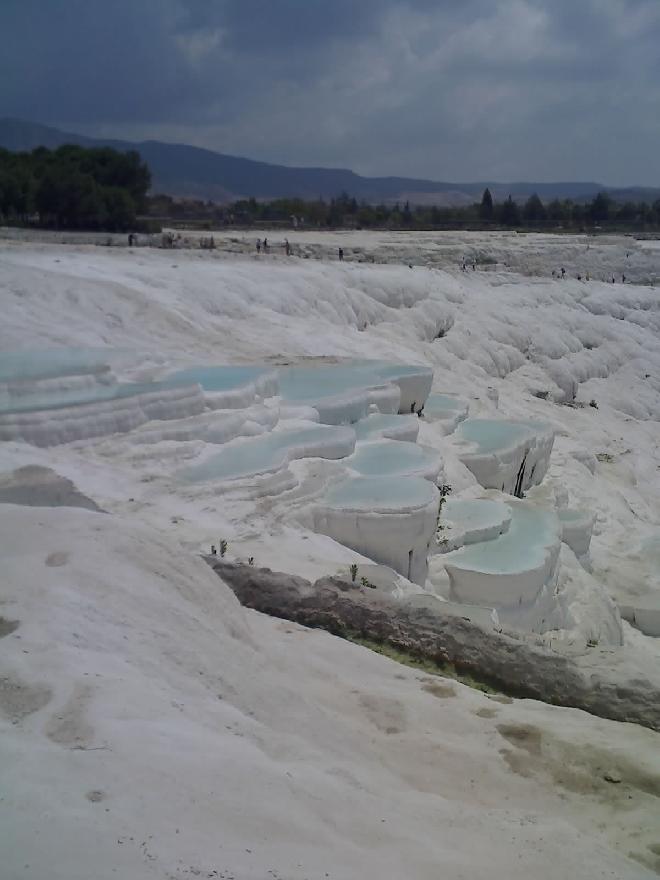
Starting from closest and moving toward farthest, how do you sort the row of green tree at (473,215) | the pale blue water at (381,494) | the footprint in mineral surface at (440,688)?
1. the footprint in mineral surface at (440,688)
2. the pale blue water at (381,494)
3. the row of green tree at (473,215)

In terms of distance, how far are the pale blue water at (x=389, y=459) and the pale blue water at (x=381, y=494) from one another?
0.75ft

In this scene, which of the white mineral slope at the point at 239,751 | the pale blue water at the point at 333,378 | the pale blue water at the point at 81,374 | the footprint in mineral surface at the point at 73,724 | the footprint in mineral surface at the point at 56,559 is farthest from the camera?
the pale blue water at the point at 333,378

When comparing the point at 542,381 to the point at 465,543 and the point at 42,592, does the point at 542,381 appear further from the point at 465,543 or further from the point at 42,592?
the point at 42,592

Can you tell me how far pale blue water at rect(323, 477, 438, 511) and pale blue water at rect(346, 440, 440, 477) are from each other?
23 centimetres

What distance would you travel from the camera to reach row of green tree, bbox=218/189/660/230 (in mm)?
34969

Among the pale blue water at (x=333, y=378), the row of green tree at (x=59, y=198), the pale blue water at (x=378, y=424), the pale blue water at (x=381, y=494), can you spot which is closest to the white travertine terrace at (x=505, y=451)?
the pale blue water at (x=378, y=424)

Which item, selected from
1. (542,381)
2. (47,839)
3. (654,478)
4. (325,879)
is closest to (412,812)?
(325,879)

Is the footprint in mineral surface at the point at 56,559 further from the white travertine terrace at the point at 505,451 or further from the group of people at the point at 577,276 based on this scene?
the group of people at the point at 577,276

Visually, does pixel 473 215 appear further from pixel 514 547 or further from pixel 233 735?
pixel 233 735

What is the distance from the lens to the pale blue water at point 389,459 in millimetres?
7176

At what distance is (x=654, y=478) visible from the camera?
42.4 ft

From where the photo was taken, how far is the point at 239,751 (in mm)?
2307

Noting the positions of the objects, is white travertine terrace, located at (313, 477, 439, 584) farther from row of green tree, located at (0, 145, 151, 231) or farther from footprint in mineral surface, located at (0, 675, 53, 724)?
row of green tree, located at (0, 145, 151, 231)

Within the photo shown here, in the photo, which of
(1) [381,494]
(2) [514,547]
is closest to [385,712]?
(1) [381,494]
